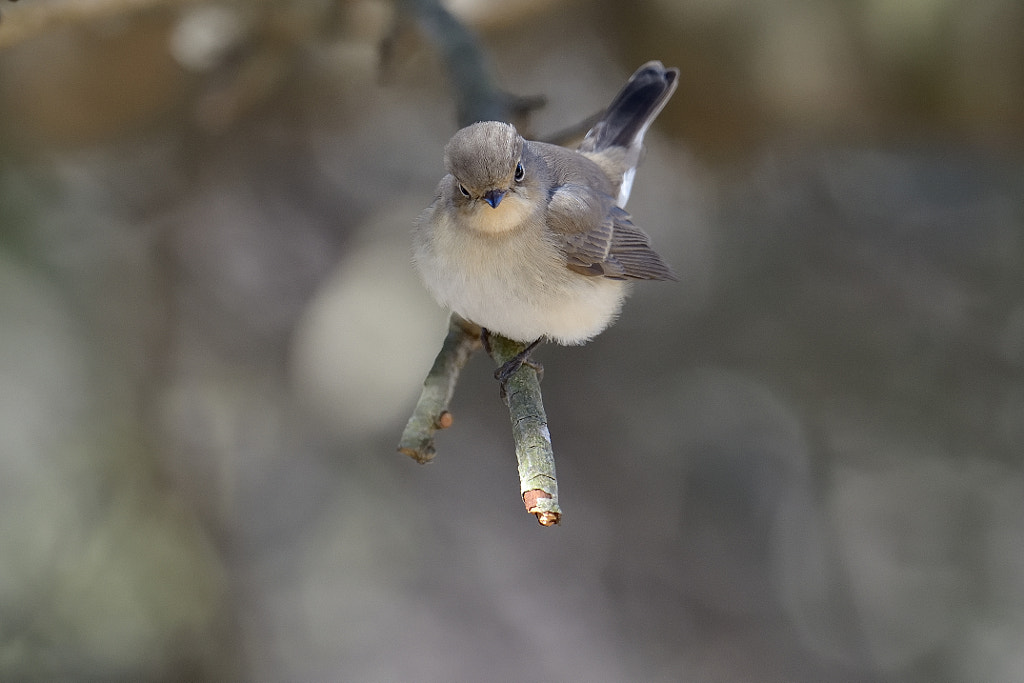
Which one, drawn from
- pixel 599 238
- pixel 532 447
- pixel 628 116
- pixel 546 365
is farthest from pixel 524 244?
pixel 546 365

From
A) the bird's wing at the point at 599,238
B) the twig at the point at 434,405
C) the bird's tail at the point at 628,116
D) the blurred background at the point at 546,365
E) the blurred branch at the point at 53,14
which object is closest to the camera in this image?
the twig at the point at 434,405

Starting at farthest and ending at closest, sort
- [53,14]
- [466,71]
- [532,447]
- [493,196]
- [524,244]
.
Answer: [53,14]
[466,71]
[524,244]
[493,196]
[532,447]

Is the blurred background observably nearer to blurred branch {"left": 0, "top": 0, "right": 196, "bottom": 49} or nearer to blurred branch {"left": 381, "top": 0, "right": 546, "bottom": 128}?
blurred branch {"left": 0, "top": 0, "right": 196, "bottom": 49}

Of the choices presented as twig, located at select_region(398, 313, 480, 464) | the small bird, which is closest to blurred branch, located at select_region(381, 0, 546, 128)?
the small bird

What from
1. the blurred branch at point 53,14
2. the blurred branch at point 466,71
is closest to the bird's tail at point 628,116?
the blurred branch at point 466,71

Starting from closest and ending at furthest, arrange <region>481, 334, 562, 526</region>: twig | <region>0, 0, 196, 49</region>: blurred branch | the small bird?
<region>481, 334, 562, 526</region>: twig, the small bird, <region>0, 0, 196, 49</region>: blurred branch

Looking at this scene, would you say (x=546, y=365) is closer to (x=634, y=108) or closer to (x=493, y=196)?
A: (x=634, y=108)

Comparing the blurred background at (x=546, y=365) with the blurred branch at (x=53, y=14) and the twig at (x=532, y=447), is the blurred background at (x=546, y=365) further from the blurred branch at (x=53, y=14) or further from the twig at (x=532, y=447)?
the twig at (x=532, y=447)

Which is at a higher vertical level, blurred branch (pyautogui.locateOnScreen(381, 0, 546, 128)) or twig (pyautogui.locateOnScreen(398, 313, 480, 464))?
blurred branch (pyautogui.locateOnScreen(381, 0, 546, 128))
